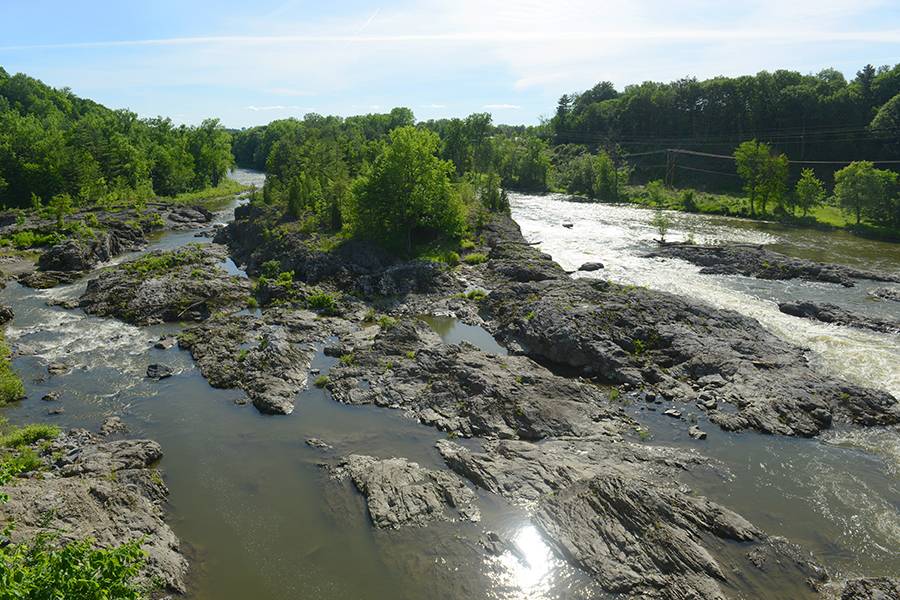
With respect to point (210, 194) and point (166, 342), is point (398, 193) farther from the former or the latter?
point (210, 194)

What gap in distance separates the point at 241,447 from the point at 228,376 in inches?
321

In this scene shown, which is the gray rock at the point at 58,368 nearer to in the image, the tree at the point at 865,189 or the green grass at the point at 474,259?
the green grass at the point at 474,259

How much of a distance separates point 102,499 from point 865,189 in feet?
325

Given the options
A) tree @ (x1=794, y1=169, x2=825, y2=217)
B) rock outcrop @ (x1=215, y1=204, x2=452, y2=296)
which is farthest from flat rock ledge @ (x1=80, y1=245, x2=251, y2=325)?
tree @ (x1=794, y1=169, x2=825, y2=217)

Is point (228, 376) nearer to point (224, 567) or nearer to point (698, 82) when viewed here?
point (224, 567)

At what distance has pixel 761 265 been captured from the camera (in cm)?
5859

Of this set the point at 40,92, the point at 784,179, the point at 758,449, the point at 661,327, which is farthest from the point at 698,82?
the point at 40,92

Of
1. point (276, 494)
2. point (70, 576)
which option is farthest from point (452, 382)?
point (70, 576)

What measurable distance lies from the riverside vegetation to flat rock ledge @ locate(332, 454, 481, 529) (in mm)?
96

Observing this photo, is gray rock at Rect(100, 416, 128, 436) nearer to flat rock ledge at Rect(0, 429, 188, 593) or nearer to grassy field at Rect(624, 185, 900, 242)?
flat rock ledge at Rect(0, 429, 188, 593)

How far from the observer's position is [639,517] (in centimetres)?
2166

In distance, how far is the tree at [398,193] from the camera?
6056 cm

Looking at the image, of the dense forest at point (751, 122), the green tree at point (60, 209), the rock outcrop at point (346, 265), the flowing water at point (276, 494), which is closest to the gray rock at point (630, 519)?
the flowing water at point (276, 494)

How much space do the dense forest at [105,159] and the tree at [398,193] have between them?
56.4m
